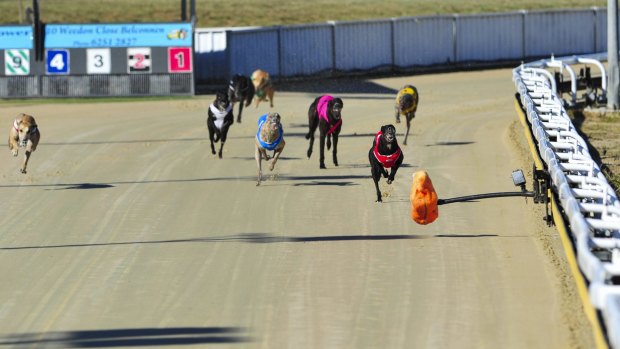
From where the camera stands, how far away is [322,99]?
15992mm

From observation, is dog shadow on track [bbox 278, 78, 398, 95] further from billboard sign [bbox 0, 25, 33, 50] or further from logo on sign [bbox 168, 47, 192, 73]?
billboard sign [bbox 0, 25, 33, 50]

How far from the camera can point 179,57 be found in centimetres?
2500

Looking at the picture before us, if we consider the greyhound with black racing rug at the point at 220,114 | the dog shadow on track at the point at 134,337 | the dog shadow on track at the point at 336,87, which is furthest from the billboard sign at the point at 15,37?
the dog shadow on track at the point at 134,337

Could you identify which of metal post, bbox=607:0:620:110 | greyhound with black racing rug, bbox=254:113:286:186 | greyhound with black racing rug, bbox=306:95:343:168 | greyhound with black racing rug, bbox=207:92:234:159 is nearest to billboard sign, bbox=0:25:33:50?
greyhound with black racing rug, bbox=207:92:234:159

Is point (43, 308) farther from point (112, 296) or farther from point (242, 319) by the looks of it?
point (242, 319)

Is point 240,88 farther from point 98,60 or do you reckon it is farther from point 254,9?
point 254,9

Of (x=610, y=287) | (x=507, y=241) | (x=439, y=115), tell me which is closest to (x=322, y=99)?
(x=507, y=241)

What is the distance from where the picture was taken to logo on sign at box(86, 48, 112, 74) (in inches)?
983

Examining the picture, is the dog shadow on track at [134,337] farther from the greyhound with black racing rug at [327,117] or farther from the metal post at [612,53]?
the metal post at [612,53]

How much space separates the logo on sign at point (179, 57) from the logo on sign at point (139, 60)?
1.38 feet

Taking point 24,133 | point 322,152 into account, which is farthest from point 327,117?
point 24,133

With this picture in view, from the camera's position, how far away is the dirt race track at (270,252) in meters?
8.65

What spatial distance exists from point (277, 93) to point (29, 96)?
481 centimetres

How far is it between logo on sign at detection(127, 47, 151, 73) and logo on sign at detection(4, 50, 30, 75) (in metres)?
1.95
